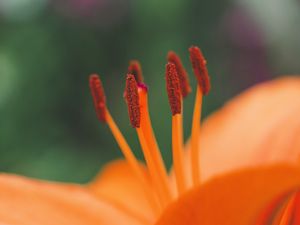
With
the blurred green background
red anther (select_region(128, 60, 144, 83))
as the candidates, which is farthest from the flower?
the blurred green background

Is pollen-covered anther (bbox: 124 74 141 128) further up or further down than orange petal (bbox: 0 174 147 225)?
further up

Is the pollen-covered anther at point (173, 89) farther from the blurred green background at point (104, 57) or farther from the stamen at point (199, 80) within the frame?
the blurred green background at point (104, 57)

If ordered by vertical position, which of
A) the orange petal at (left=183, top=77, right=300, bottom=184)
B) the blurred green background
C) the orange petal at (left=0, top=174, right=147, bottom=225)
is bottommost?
the blurred green background

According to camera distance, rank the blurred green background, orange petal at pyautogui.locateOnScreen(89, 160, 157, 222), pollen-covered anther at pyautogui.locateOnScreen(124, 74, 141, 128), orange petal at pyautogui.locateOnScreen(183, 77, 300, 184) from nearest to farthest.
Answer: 1. pollen-covered anther at pyautogui.locateOnScreen(124, 74, 141, 128)
2. orange petal at pyautogui.locateOnScreen(183, 77, 300, 184)
3. orange petal at pyautogui.locateOnScreen(89, 160, 157, 222)
4. the blurred green background

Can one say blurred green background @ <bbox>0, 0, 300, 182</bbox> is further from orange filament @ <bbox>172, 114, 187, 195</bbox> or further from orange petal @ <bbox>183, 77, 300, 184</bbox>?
orange filament @ <bbox>172, 114, 187, 195</bbox>

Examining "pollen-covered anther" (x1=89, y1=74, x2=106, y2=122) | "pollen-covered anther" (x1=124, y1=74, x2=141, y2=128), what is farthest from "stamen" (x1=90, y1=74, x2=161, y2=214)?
"pollen-covered anther" (x1=124, y1=74, x2=141, y2=128)

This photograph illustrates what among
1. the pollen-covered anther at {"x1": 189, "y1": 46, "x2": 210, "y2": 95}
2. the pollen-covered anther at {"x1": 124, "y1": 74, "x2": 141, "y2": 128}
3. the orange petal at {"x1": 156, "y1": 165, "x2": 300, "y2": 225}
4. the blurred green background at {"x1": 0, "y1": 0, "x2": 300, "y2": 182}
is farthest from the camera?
the blurred green background at {"x1": 0, "y1": 0, "x2": 300, "y2": 182}

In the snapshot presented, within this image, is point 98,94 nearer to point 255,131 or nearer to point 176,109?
point 176,109

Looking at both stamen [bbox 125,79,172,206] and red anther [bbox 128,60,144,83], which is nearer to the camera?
stamen [bbox 125,79,172,206]

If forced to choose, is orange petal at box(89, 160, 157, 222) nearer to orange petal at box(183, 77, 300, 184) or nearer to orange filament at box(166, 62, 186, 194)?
orange petal at box(183, 77, 300, 184)
